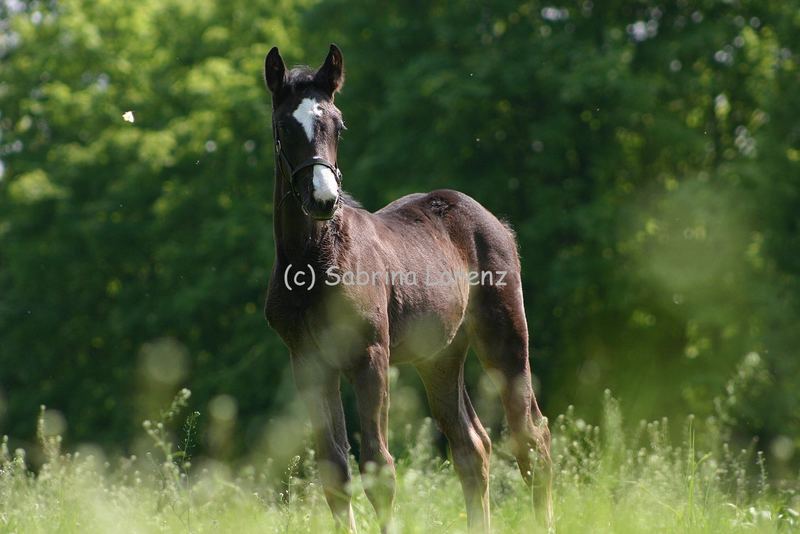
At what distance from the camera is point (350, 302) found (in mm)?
6020

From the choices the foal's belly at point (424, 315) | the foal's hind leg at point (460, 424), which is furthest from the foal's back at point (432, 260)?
the foal's hind leg at point (460, 424)

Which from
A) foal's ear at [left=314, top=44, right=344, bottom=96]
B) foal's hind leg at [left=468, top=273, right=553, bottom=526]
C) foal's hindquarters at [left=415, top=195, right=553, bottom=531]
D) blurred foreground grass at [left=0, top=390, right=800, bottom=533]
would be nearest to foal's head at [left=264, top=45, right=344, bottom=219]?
foal's ear at [left=314, top=44, right=344, bottom=96]

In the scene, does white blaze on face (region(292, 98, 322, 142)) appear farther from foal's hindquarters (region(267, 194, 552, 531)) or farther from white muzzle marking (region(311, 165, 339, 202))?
foal's hindquarters (region(267, 194, 552, 531))

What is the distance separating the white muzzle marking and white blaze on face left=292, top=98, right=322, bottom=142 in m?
0.23

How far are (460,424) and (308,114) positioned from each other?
258 centimetres

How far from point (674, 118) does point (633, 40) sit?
1999 millimetres

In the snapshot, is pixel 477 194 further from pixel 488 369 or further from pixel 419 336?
pixel 419 336

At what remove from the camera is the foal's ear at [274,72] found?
247 inches

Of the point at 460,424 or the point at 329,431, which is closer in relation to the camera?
the point at 329,431

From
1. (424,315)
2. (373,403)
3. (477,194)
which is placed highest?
(477,194)

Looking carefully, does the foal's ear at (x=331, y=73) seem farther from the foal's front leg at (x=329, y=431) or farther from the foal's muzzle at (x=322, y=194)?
the foal's front leg at (x=329, y=431)

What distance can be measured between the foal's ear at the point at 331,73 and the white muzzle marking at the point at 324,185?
0.66m

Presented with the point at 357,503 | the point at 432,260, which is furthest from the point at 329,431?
the point at 432,260

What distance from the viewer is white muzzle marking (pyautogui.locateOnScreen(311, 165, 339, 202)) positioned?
18.6 feet
